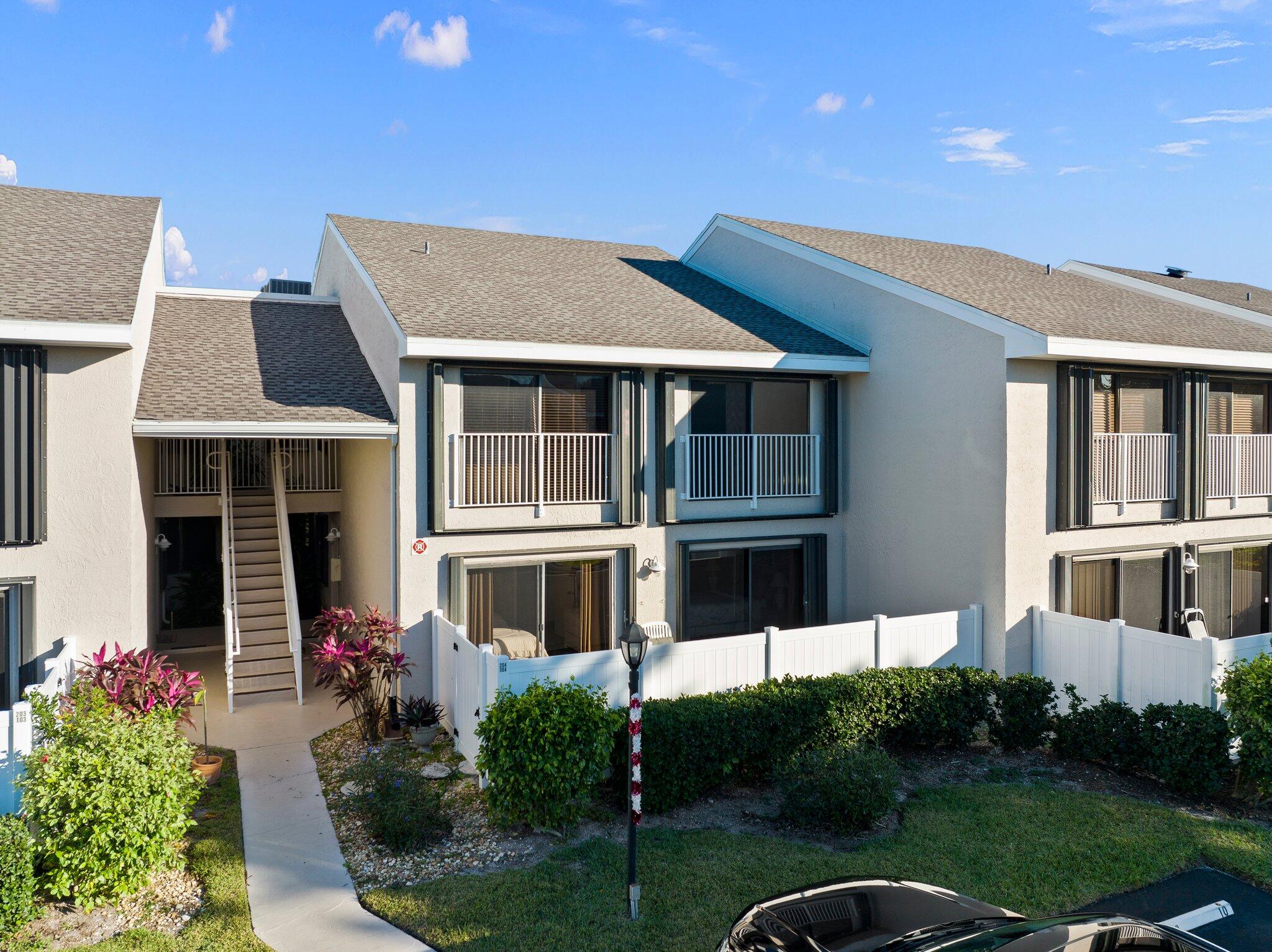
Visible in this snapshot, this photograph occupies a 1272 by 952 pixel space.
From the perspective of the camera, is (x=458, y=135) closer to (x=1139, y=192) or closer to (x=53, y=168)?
(x=53, y=168)

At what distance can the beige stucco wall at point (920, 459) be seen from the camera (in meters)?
11.3

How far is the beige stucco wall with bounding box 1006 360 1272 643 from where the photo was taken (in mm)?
11117

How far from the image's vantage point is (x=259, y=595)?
13.1m

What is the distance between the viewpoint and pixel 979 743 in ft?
34.9

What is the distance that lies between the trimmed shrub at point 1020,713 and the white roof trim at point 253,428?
8.39 m

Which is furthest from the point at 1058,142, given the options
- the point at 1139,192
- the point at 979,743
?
the point at 979,743

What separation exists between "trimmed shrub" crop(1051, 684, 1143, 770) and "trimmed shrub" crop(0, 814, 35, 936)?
1038 cm

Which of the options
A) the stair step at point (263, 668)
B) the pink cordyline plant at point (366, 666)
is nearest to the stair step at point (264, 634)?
the stair step at point (263, 668)

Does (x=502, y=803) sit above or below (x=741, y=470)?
below

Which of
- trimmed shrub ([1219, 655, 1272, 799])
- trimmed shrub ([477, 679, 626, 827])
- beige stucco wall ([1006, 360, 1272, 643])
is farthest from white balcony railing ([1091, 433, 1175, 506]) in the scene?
trimmed shrub ([477, 679, 626, 827])

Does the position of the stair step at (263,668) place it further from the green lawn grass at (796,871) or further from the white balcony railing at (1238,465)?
the white balcony railing at (1238,465)

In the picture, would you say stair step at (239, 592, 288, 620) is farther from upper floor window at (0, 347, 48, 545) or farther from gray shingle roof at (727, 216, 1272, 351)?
gray shingle roof at (727, 216, 1272, 351)

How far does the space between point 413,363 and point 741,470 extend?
5193mm

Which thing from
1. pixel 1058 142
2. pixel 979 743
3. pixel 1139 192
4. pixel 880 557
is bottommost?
pixel 979 743
